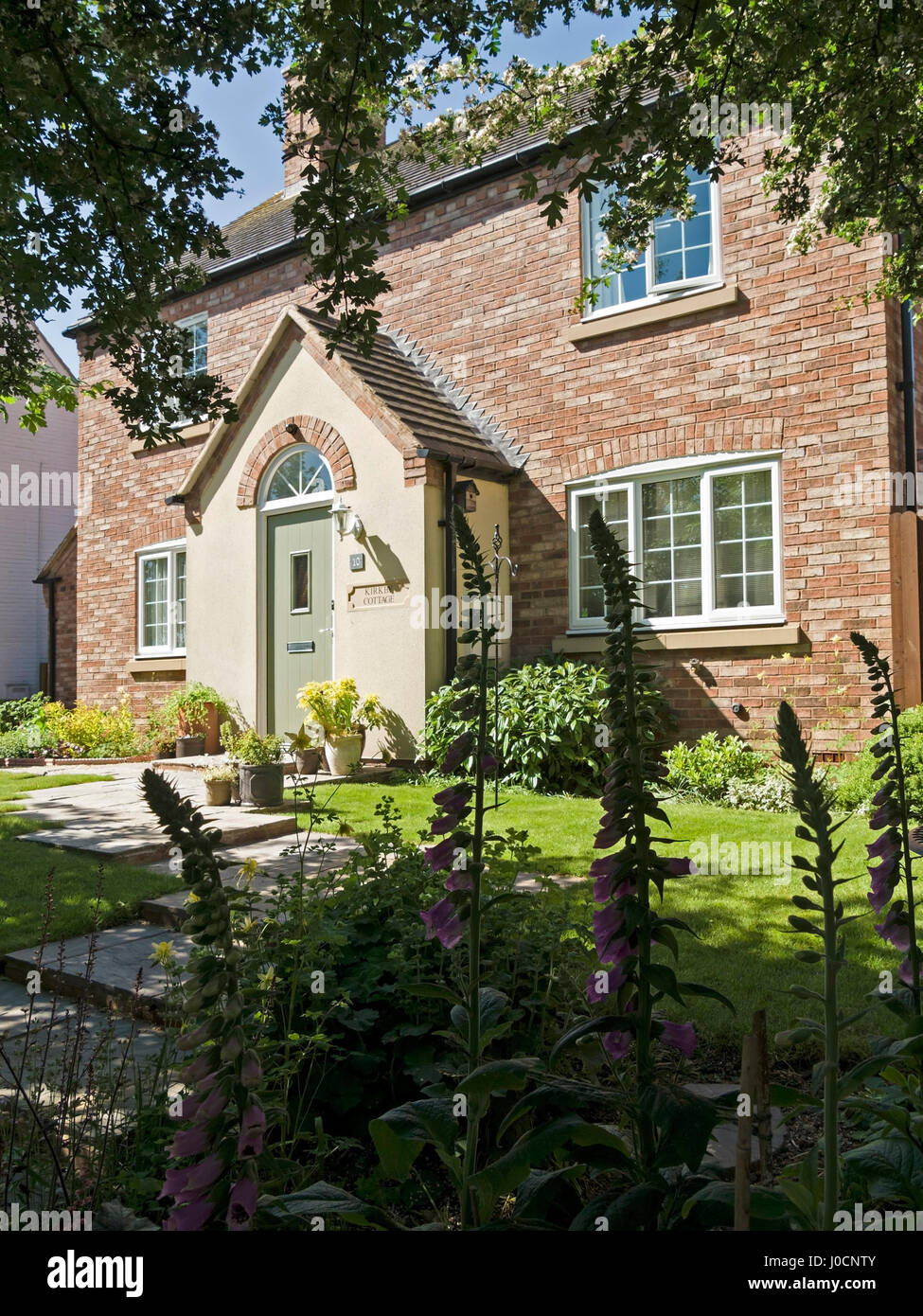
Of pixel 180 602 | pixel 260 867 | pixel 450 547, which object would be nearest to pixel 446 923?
pixel 260 867

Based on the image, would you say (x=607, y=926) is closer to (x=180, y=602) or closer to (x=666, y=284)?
(x=666, y=284)

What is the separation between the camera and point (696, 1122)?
52.6 inches

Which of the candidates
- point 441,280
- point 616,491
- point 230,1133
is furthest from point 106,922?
point 441,280

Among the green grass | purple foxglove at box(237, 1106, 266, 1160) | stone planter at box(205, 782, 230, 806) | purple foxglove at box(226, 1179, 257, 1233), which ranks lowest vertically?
the green grass

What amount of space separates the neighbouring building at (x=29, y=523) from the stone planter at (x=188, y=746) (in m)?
9.51

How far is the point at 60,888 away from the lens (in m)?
5.08

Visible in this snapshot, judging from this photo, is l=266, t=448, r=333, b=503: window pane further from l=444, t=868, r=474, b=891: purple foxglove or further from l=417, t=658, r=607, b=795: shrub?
l=444, t=868, r=474, b=891: purple foxglove

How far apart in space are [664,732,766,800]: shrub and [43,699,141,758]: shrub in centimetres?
767

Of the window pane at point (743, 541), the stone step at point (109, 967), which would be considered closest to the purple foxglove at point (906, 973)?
the stone step at point (109, 967)

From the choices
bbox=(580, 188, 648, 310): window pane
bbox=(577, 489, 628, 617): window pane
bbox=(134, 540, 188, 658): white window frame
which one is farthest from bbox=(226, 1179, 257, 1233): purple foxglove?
bbox=(134, 540, 188, 658): white window frame

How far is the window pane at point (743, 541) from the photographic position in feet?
29.7

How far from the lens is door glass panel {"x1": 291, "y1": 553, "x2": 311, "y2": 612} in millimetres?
11078

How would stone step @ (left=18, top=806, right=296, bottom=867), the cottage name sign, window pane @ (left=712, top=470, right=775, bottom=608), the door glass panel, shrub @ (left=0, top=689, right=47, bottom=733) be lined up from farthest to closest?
shrub @ (left=0, top=689, right=47, bottom=733), the door glass panel, the cottage name sign, window pane @ (left=712, top=470, right=775, bottom=608), stone step @ (left=18, top=806, right=296, bottom=867)

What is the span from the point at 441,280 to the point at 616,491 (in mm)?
4027
